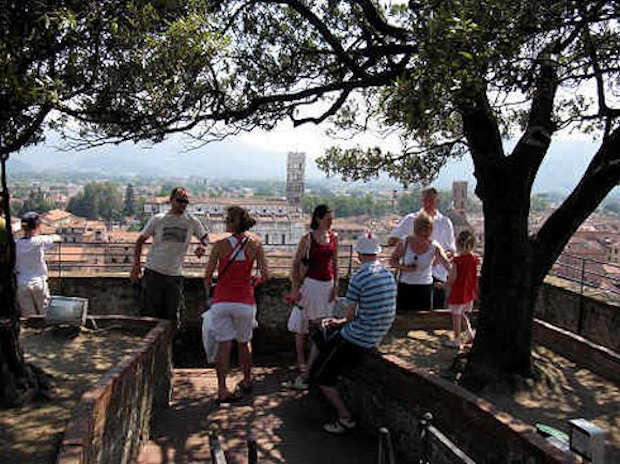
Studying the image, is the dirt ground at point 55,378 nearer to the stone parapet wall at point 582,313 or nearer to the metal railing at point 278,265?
the metal railing at point 278,265

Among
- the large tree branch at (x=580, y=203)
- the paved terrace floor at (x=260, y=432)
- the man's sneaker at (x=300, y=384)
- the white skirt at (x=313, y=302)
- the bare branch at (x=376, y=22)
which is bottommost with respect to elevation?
the paved terrace floor at (x=260, y=432)

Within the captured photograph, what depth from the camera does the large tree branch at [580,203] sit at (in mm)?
5477

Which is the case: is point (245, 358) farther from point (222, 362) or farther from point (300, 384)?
point (300, 384)

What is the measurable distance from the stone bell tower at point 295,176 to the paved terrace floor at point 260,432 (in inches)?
3098

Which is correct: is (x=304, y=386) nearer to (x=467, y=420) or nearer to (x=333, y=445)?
(x=333, y=445)

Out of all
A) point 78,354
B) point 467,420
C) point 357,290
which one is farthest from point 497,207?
point 78,354

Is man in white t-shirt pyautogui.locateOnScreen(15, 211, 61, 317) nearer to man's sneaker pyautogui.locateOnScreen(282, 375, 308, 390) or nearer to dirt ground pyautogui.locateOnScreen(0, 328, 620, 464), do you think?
dirt ground pyautogui.locateOnScreen(0, 328, 620, 464)

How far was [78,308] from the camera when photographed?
6.82 meters

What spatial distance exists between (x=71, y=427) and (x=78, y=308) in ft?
10.0

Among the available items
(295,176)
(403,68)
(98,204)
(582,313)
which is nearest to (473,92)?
(403,68)

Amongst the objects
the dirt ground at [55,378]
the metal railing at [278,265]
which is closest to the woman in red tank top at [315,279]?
the dirt ground at [55,378]

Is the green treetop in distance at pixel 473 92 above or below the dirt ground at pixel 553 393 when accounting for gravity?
above

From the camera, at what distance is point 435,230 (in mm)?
7781

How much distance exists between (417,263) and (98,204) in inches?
4663
